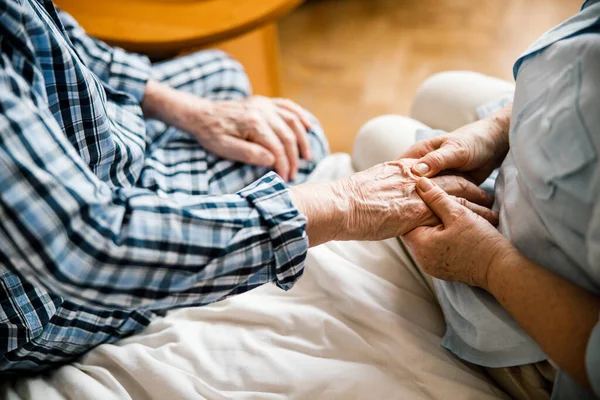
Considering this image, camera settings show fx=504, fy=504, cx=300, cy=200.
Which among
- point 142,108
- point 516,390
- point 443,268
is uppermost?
point 142,108

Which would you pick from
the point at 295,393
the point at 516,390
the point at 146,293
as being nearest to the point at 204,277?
the point at 146,293

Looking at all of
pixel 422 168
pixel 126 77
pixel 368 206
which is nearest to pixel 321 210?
pixel 368 206

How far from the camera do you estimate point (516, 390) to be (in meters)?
0.68

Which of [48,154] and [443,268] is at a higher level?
A: [48,154]

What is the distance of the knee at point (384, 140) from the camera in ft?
3.09

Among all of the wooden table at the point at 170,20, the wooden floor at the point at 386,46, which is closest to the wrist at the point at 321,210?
the wooden table at the point at 170,20

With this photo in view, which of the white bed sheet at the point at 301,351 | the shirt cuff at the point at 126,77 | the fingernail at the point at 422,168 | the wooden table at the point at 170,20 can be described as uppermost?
the wooden table at the point at 170,20

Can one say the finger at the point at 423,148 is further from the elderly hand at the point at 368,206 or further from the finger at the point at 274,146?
the finger at the point at 274,146

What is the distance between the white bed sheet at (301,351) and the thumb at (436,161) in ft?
0.53

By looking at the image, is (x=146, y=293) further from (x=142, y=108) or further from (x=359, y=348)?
(x=142, y=108)

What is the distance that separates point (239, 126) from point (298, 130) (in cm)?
12

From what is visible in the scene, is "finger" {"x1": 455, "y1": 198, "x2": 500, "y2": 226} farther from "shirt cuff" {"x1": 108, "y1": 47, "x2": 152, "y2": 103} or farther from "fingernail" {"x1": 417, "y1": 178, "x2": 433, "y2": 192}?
"shirt cuff" {"x1": 108, "y1": 47, "x2": 152, "y2": 103}

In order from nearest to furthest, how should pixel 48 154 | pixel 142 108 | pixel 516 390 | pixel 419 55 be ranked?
pixel 48 154
pixel 516 390
pixel 142 108
pixel 419 55

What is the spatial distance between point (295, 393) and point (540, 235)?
379 millimetres
